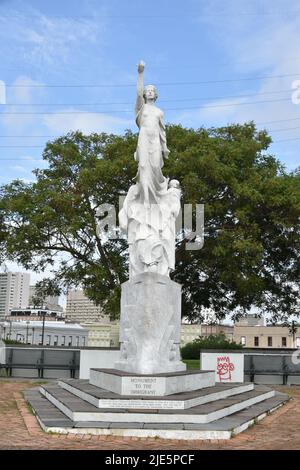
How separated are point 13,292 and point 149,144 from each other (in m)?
156

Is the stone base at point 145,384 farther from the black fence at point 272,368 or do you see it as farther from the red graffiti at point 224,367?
the black fence at point 272,368

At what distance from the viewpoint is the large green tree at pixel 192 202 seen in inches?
890

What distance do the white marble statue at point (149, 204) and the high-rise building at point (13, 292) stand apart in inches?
5704

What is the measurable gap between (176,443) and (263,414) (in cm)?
340

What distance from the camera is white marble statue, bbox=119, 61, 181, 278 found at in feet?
41.0

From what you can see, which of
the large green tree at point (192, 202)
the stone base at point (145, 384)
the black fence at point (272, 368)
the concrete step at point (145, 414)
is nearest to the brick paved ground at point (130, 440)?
the concrete step at point (145, 414)

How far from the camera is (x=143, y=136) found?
1251cm

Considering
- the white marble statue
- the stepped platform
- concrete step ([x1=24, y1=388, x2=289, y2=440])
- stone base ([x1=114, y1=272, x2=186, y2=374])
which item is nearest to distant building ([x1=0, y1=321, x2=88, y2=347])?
the white marble statue

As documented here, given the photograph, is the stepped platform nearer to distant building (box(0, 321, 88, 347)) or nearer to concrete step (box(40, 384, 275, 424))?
concrete step (box(40, 384, 275, 424))

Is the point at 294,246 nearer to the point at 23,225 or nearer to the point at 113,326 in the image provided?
the point at 23,225

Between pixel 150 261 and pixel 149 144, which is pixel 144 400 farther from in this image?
pixel 149 144

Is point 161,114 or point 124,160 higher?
point 124,160

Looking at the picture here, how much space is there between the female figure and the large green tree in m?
9.05
